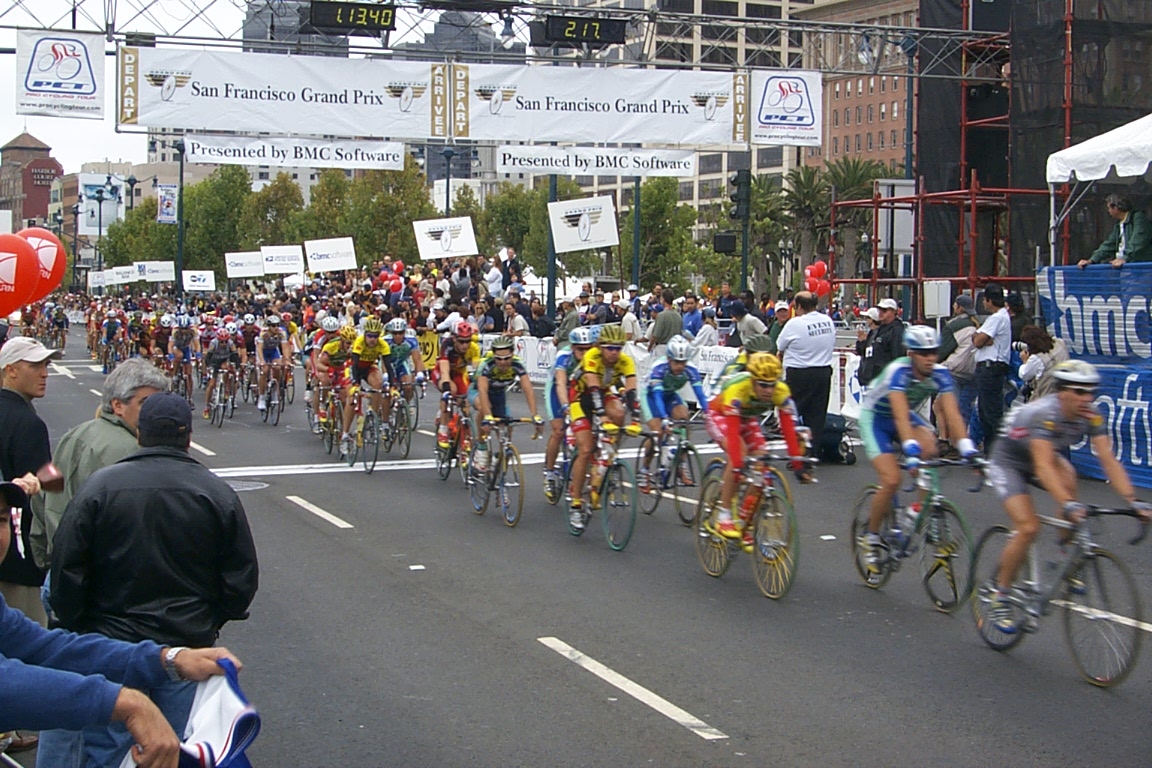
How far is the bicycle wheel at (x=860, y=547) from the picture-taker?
30.9 feet

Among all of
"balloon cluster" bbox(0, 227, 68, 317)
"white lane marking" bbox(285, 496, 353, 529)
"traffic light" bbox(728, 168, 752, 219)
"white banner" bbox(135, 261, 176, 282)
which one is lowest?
"white lane marking" bbox(285, 496, 353, 529)

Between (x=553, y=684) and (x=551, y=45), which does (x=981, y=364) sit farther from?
(x=551, y=45)

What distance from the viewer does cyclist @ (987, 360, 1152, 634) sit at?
7.17m

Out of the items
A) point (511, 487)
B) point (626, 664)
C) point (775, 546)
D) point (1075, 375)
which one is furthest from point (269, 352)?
point (1075, 375)

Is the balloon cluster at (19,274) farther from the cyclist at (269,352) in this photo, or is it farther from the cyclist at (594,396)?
the cyclist at (269,352)

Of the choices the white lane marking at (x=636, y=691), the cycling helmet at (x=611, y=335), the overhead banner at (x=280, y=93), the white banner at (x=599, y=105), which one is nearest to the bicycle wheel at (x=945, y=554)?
the white lane marking at (x=636, y=691)

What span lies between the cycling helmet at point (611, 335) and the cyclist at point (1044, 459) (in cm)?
427

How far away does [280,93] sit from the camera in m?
24.9

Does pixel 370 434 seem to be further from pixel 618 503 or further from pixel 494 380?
pixel 618 503

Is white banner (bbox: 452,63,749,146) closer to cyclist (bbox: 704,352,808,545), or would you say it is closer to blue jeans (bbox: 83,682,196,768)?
cyclist (bbox: 704,352,808,545)

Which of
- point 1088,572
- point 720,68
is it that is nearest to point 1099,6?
point 720,68

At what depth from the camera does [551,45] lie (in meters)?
25.8

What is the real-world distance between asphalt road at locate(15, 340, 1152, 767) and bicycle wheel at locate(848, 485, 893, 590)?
0.14 meters

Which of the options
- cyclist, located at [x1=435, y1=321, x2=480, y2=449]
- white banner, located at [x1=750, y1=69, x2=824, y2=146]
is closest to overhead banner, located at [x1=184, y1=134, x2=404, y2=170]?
white banner, located at [x1=750, y1=69, x2=824, y2=146]
